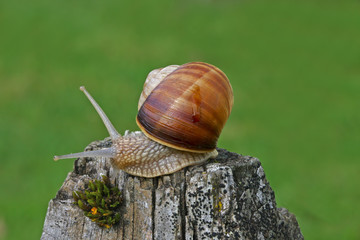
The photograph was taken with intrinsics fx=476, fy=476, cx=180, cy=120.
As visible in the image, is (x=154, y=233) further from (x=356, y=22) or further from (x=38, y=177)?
(x=356, y=22)

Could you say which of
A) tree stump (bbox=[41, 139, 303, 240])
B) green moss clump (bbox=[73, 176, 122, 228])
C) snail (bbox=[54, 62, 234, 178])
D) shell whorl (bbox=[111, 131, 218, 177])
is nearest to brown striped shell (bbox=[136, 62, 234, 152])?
snail (bbox=[54, 62, 234, 178])

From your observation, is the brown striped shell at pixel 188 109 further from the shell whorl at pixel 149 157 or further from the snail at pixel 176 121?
the shell whorl at pixel 149 157

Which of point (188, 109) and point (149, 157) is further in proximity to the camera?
point (149, 157)

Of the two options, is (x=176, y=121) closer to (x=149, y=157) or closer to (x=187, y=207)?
(x=149, y=157)

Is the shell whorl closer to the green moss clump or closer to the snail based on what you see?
the snail

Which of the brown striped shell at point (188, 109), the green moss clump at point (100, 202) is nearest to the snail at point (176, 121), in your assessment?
the brown striped shell at point (188, 109)

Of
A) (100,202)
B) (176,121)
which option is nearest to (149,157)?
(176,121)
